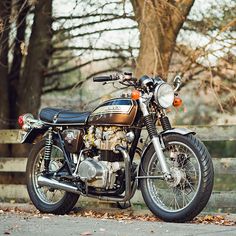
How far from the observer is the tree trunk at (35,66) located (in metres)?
13.7

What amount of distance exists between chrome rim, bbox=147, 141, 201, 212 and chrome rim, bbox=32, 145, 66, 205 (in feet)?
4.14

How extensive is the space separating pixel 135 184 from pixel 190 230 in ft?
3.56

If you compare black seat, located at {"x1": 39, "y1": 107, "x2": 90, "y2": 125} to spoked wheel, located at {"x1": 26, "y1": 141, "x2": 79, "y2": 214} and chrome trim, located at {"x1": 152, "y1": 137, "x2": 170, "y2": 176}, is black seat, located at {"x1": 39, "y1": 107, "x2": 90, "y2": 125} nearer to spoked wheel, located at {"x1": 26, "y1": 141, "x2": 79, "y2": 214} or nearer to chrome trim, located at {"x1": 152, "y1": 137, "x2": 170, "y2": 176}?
spoked wheel, located at {"x1": 26, "y1": 141, "x2": 79, "y2": 214}

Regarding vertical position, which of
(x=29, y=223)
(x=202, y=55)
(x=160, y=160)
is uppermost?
(x=202, y=55)

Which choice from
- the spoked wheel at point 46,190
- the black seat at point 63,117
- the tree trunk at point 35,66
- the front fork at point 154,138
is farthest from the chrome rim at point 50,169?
the tree trunk at point 35,66

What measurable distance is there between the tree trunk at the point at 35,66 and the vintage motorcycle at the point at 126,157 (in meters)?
5.75

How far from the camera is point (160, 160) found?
6.86 m

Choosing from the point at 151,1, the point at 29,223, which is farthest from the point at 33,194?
the point at 151,1

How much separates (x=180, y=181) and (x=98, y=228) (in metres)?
0.92

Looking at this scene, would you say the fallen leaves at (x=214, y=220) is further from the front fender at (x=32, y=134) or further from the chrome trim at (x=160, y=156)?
the front fender at (x=32, y=134)

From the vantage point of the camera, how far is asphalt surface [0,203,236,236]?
6.16 metres

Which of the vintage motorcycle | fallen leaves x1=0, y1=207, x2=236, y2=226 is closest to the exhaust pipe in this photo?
the vintage motorcycle

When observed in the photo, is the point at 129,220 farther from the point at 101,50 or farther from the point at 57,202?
the point at 101,50

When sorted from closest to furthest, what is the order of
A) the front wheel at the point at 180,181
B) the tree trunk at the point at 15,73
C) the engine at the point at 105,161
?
the front wheel at the point at 180,181, the engine at the point at 105,161, the tree trunk at the point at 15,73
